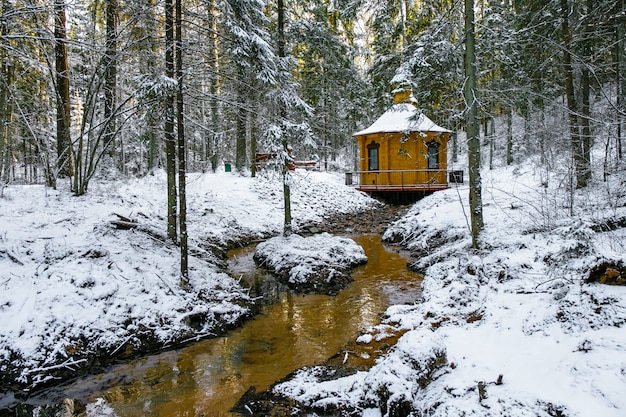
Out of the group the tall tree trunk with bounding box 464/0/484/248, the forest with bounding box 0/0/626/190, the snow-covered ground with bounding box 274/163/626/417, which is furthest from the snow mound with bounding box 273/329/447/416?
Result: the tall tree trunk with bounding box 464/0/484/248

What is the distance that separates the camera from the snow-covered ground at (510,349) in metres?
3.18

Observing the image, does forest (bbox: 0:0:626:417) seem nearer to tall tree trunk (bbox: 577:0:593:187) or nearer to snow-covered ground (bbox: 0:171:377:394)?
snow-covered ground (bbox: 0:171:377:394)

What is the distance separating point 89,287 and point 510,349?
678 cm

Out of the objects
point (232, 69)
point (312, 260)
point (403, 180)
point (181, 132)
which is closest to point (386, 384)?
point (181, 132)

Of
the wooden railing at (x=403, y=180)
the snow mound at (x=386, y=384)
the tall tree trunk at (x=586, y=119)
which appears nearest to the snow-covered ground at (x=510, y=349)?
the snow mound at (x=386, y=384)

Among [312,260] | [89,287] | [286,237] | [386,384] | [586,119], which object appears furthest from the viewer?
[286,237]

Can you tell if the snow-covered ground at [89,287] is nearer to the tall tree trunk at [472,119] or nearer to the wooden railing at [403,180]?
the tall tree trunk at [472,119]

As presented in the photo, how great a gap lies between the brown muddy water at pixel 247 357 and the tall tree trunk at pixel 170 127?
117 inches

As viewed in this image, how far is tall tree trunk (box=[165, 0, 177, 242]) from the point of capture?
281 inches

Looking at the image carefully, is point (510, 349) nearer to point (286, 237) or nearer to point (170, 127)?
→ point (170, 127)

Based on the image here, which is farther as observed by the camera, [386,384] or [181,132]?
[181,132]

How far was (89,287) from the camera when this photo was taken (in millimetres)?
6383

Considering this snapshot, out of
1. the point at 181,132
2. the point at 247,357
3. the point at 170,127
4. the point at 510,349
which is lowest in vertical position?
the point at 247,357

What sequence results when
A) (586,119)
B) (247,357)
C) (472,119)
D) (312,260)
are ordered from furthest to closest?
(586,119) < (312,260) < (472,119) < (247,357)
